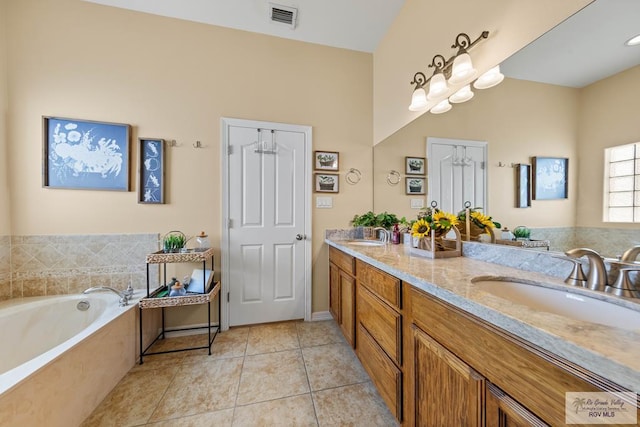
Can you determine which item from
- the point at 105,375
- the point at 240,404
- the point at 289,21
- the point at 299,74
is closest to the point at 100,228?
the point at 105,375

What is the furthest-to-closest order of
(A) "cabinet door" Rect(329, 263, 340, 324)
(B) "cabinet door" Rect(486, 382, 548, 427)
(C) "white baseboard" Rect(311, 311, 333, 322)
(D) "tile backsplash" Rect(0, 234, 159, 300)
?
1. (C) "white baseboard" Rect(311, 311, 333, 322)
2. (A) "cabinet door" Rect(329, 263, 340, 324)
3. (D) "tile backsplash" Rect(0, 234, 159, 300)
4. (B) "cabinet door" Rect(486, 382, 548, 427)

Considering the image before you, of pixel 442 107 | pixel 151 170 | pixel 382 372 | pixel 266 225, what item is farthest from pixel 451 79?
pixel 151 170

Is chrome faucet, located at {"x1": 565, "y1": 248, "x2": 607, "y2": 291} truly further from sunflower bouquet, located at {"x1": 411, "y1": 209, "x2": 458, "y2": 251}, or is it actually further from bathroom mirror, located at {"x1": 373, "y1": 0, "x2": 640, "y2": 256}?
sunflower bouquet, located at {"x1": 411, "y1": 209, "x2": 458, "y2": 251}

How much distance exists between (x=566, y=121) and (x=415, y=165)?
1.00 m

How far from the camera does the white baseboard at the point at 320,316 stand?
2371 mm

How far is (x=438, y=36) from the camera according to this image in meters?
1.56

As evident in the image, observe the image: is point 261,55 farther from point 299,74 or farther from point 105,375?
point 105,375

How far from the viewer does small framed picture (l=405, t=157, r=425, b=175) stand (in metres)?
1.84

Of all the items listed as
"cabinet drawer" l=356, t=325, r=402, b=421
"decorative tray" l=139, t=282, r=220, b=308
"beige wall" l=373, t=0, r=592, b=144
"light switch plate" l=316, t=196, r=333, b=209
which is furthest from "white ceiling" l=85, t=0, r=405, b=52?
"cabinet drawer" l=356, t=325, r=402, b=421

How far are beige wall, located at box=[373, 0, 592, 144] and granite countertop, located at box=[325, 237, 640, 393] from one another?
1064 millimetres

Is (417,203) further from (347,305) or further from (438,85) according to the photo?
(347,305)

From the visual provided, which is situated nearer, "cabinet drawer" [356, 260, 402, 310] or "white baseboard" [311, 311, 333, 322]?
"cabinet drawer" [356, 260, 402, 310]

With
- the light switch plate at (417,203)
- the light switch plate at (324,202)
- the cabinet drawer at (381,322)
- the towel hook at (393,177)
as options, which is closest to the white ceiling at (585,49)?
the light switch plate at (417,203)

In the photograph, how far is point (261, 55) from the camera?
7.47 feet
